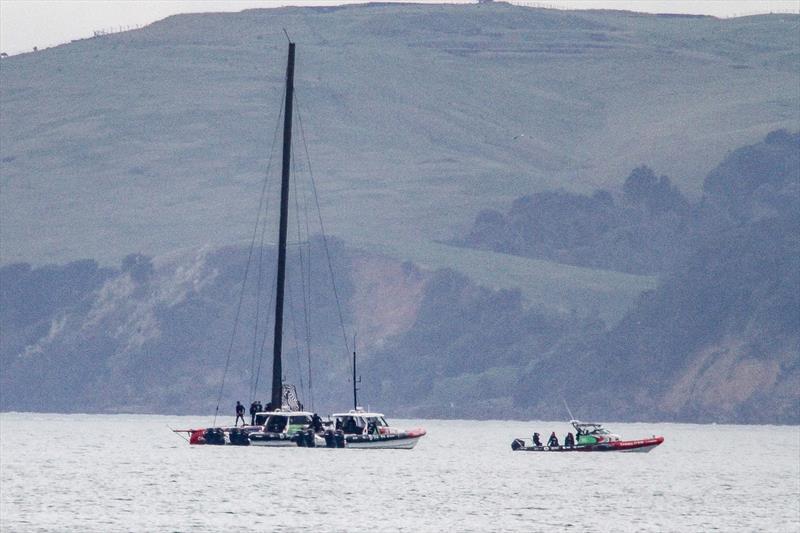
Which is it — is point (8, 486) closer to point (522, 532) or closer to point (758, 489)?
point (522, 532)

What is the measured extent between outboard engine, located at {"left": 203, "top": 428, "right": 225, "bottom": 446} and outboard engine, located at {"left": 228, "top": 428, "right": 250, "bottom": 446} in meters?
0.99

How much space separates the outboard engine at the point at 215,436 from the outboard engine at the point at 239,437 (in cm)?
99

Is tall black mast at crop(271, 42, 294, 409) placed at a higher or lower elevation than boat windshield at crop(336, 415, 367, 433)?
higher

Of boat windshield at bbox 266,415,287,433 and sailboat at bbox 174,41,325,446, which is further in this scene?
boat windshield at bbox 266,415,287,433

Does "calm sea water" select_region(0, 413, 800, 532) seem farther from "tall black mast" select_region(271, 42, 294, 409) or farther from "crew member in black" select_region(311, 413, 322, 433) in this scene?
"tall black mast" select_region(271, 42, 294, 409)

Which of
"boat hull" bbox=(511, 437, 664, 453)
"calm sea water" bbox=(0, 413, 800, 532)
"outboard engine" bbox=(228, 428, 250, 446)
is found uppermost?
"boat hull" bbox=(511, 437, 664, 453)

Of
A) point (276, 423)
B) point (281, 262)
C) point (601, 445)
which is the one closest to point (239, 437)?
point (276, 423)

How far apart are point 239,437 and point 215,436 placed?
113 inches

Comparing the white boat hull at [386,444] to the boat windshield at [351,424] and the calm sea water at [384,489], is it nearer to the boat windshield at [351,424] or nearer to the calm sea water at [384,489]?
the calm sea water at [384,489]

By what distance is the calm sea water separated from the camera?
7475 cm

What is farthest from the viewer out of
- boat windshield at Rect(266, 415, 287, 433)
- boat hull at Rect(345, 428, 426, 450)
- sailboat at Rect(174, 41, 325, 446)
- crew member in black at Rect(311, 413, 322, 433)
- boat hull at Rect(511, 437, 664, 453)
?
boat hull at Rect(511, 437, 664, 453)

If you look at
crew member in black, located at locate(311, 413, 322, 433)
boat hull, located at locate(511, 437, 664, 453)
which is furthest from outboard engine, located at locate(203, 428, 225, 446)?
boat hull, located at locate(511, 437, 664, 453)

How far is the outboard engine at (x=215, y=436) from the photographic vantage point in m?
111

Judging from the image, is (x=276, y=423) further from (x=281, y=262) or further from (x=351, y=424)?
(x=281, y=262)
